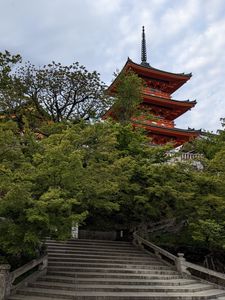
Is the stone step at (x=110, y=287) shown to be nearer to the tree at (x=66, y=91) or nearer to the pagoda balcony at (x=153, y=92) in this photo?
the tree at (x=66, y=91)

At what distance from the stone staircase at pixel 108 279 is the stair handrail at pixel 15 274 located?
7.7 inches

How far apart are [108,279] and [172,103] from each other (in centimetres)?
1976

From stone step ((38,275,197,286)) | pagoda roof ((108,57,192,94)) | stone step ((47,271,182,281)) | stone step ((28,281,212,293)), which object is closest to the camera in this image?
stone step ((28,281,212,293))

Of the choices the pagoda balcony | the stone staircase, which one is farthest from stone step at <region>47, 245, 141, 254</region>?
the pagoda balcony

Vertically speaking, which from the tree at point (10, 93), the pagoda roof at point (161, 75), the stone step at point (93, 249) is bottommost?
the stone step at point (93, 249)

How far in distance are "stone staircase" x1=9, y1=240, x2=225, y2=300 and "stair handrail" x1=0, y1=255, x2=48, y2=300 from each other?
0.64ft

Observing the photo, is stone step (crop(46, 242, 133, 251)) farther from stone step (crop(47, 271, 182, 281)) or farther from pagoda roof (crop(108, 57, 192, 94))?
pagoda roof (crop(108, 57, 192, 94))

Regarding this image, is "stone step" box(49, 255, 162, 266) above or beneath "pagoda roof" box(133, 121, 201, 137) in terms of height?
beneath

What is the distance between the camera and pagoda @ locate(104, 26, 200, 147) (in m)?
26.0

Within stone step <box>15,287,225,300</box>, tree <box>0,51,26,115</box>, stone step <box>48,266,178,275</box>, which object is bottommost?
stone step <box>15,287,225,300</box>

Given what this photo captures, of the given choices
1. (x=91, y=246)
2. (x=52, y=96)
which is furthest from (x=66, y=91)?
(x=91, y=246)

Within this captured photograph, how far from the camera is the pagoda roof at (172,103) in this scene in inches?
1075

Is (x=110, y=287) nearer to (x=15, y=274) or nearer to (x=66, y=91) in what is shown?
(x=15, y=274)

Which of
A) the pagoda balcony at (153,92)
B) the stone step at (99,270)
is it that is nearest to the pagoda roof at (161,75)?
the pagoda balcony at (153,92)
